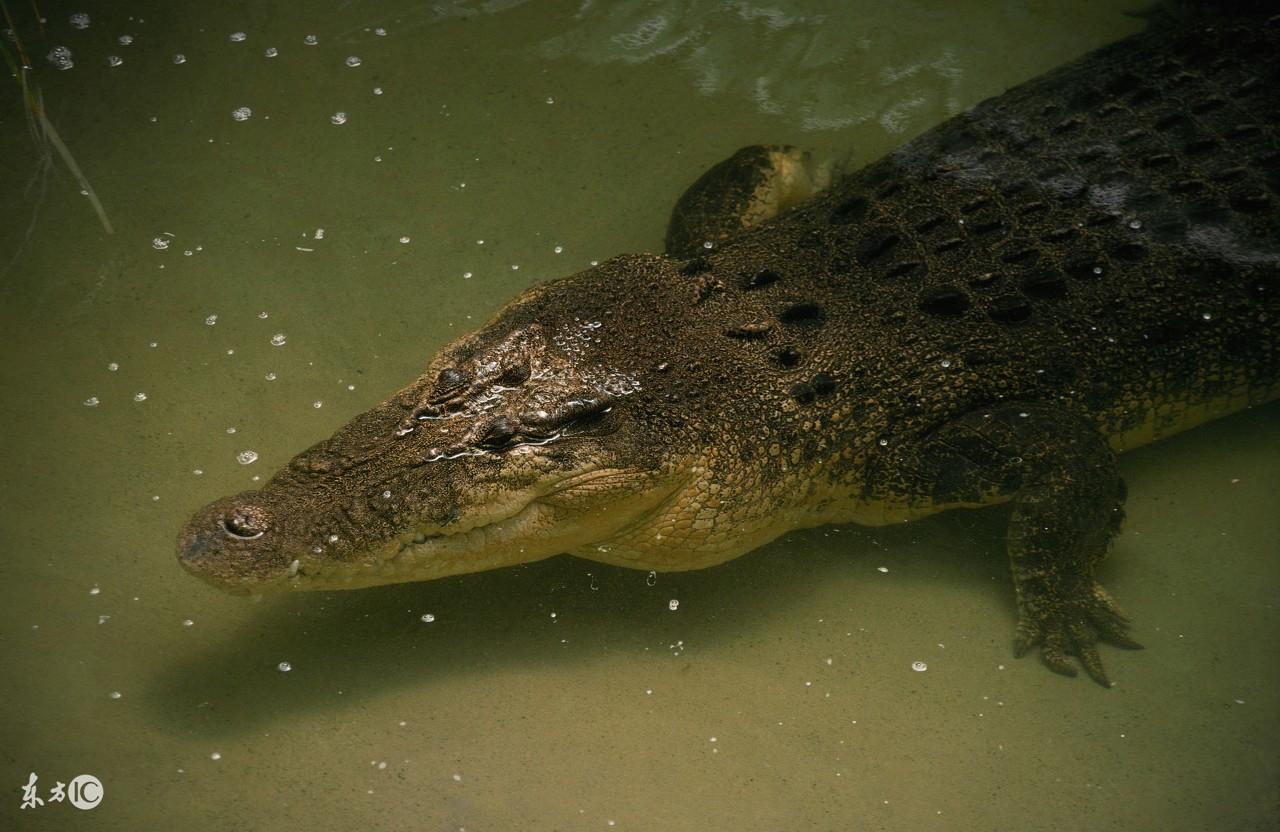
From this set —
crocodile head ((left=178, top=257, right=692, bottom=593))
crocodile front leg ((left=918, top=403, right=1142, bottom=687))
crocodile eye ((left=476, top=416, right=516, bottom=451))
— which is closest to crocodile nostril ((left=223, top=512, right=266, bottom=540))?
crocodile head ((left=178, top=257, right=692, bottom=593))

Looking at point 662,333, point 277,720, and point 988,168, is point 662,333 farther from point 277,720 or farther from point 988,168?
point 277,720

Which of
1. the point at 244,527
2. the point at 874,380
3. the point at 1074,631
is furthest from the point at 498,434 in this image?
the point at 1074,631

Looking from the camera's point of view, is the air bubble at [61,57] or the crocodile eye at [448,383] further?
the air bubble at [61,57]

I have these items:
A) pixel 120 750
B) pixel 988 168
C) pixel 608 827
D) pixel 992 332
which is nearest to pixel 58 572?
pixel 120 750

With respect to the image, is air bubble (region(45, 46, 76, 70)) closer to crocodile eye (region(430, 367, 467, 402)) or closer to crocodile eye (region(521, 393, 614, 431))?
crocodile eye (region(430, 367, 467, 402))

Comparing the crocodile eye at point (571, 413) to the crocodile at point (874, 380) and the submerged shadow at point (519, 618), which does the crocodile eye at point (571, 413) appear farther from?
the submerged shadow at point (519, 618)

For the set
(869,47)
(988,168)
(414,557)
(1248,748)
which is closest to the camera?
(414,557)

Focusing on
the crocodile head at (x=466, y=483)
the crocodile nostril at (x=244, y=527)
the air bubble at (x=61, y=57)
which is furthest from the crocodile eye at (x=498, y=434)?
the air bubble at (x=61, y=57)

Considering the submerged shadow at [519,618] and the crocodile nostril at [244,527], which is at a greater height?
the crocodile nostril at [244,527]
